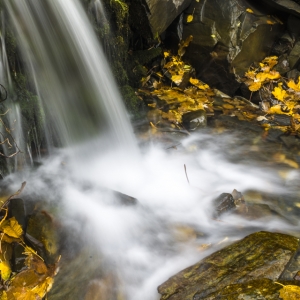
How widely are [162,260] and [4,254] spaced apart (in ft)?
4.22

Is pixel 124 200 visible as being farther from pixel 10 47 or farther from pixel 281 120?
pixel 281 120

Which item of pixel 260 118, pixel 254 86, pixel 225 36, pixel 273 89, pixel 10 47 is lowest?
pixel 260 118

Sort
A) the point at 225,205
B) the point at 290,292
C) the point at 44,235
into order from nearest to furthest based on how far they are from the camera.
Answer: the point at 290,292 → the point at 44,235 → the point at 225,205

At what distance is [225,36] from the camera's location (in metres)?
5.74

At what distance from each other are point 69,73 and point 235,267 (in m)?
3.20

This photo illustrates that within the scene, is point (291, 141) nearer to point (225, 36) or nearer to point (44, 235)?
point (225, 36)

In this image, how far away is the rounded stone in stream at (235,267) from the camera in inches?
78.2

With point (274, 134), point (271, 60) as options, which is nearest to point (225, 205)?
point (274, 134)

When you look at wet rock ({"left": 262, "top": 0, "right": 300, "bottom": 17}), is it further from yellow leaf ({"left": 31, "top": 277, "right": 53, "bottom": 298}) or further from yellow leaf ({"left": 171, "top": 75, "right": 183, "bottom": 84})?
yellow leaf ({"left": 31, "top": 277, "right": 53, "bottom": 298})

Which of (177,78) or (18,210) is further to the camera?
(177,78)

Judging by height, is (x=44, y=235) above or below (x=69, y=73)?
below

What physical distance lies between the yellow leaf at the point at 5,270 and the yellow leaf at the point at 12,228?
0.80ft

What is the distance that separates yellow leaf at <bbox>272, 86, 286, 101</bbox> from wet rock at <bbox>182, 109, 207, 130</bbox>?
1.85m

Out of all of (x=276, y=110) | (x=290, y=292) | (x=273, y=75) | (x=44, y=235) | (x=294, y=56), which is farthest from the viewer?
(x=294, y=56)
